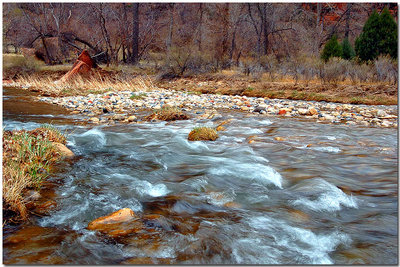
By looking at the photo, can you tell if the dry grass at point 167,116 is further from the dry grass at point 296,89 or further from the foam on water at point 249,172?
the dry grass at point 296,89

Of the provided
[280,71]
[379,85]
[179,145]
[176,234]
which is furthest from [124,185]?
[280,71]

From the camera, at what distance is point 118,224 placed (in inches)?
99.3

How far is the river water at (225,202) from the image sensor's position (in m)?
2.26

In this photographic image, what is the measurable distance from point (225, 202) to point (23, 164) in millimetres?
2466

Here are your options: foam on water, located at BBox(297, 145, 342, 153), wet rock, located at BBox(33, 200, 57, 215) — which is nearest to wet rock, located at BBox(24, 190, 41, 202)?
wet rock, located at BBox(33, 200, 57, 215)

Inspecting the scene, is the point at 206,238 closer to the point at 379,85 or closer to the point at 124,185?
the point at 124,185

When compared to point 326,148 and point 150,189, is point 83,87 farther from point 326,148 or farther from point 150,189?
point 150,189

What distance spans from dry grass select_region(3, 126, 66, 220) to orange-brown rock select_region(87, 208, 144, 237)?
2.20 ft

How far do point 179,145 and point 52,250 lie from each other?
3.46 metres

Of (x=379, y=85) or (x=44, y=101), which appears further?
(x=379, y=85)

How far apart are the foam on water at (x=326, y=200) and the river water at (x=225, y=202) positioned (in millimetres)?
11

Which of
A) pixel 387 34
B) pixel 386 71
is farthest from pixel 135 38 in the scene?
pixel 386 71

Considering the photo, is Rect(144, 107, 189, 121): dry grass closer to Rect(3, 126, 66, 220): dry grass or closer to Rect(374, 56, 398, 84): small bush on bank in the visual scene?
Rect(3, 126, 66, 220): dry grass

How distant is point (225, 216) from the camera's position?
2.84 m
